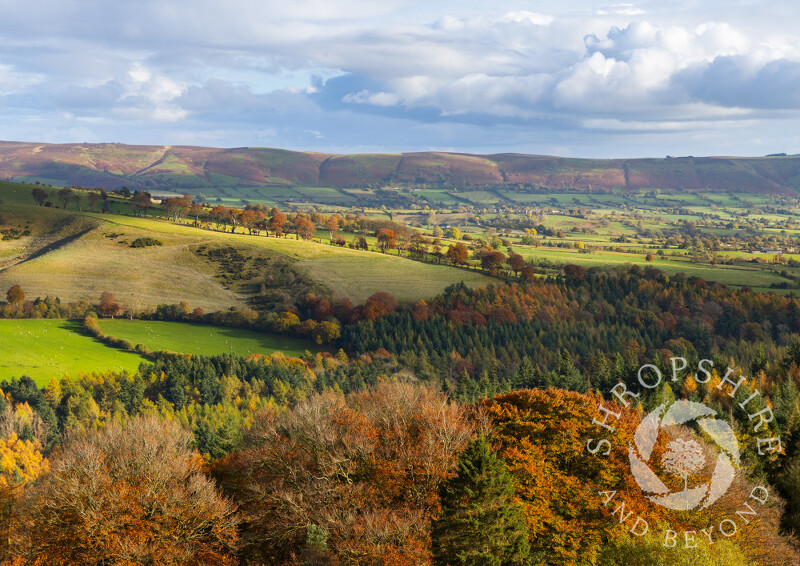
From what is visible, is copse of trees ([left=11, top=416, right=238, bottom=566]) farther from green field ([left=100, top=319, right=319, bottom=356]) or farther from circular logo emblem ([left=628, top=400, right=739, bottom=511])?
green field ([left=100, top=319, right=319, bottom=356])

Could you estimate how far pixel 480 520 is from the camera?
4209 centimetres

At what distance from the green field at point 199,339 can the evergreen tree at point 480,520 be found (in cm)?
12099

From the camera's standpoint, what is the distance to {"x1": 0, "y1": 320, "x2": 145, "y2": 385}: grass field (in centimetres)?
13700

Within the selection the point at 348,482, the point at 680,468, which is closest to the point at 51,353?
the point at 348,482

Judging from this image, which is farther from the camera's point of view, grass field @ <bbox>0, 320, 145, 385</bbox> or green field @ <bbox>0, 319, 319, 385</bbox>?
green field @ <bbox>0, 319, 319, 385</bbox>

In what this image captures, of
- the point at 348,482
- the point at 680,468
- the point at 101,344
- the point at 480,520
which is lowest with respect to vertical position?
the point at 101,344

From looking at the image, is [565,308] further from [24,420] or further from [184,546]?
[184,546]

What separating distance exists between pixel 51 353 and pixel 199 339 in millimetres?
32926

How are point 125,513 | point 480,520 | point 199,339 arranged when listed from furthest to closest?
point 199,339 → point 125,513 → point 480,520

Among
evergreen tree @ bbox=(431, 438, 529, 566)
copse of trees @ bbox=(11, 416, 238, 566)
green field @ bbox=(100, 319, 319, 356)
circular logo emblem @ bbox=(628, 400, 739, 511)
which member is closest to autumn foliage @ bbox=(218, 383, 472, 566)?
evergreen tree @ bbox=(431, 438, 529, 566)

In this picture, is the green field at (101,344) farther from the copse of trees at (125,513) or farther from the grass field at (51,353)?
the copse of trees at (125,513)

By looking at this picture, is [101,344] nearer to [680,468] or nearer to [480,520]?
[480,520]

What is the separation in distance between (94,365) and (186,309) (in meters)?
42.0

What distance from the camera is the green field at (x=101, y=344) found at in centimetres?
Result: 13938
